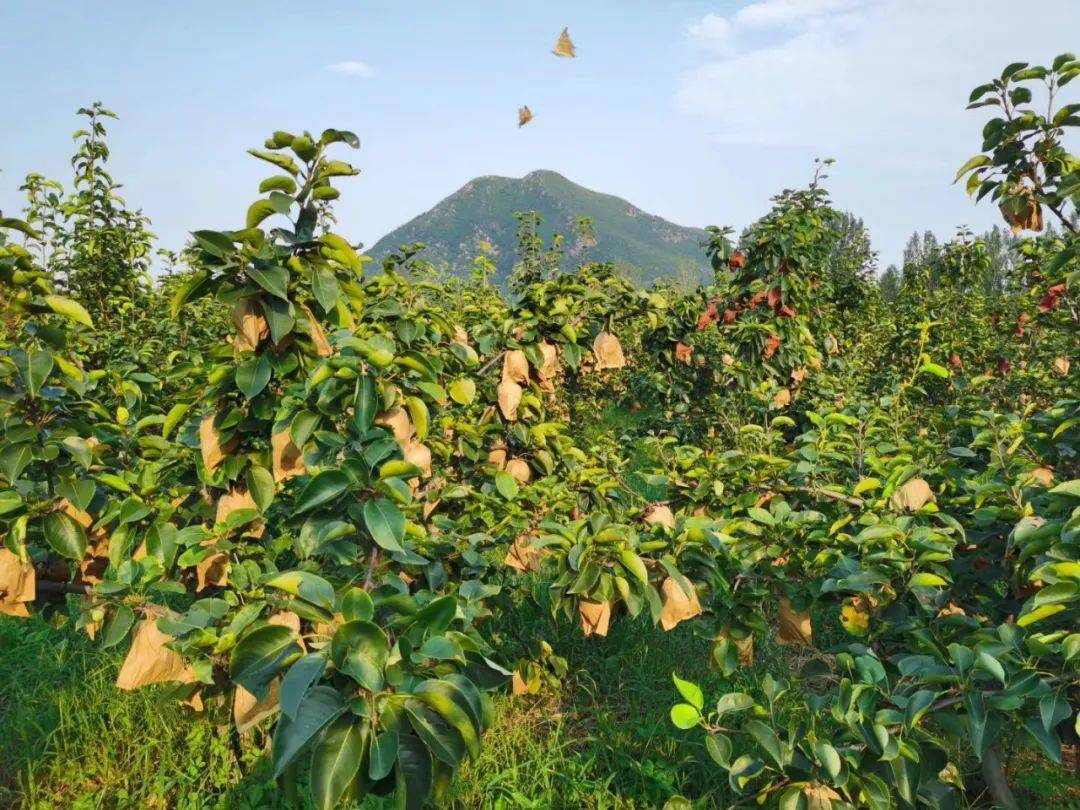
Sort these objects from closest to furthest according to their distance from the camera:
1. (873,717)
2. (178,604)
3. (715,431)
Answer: (873,717) < (178,604) < (715,431)

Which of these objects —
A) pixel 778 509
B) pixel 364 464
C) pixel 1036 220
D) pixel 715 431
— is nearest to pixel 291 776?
pixel 364 464

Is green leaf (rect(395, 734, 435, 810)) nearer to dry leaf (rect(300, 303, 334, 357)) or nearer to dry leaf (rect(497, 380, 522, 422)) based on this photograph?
dry leaf (rect(300, 303, 334, 357))

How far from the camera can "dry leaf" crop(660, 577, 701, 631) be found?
1710mm

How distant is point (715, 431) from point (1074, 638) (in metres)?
4.03

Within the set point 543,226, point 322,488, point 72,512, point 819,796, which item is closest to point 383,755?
point 322,488

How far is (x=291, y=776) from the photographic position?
122 centimetres

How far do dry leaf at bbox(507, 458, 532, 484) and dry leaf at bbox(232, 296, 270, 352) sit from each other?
3.89ft

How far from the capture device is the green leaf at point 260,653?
3.80ft

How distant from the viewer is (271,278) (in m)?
1.64

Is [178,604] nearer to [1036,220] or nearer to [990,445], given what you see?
[990,445]

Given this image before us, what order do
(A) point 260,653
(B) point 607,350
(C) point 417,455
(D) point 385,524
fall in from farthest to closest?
1. (B) point 607,350
2. (C) point 417,455
3. (D) point 385,524
4. (A) point 260,653

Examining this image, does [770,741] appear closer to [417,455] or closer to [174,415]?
[417,455]

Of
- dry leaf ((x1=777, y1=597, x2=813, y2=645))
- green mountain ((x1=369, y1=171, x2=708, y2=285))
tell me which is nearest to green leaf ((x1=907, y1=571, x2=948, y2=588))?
dry leaf ((x1=777, y1=597, x2=813, y2=645))

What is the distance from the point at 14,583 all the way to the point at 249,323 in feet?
2.80
